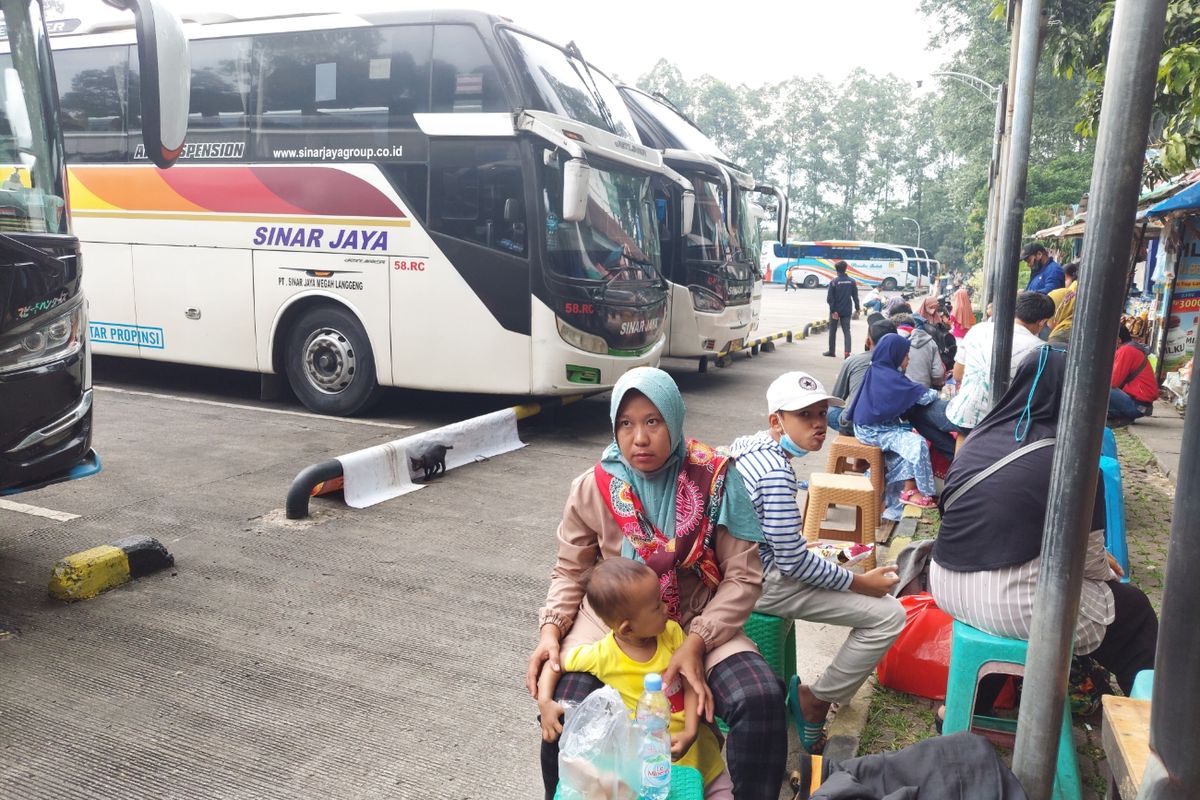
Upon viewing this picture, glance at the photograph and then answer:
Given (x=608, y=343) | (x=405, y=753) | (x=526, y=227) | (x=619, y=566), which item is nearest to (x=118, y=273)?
(x=526, y=227)

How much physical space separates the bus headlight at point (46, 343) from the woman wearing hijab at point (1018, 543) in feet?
13.1

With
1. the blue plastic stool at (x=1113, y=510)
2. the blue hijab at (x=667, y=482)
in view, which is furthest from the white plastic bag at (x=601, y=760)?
the blue plastic stool at (x=1113, y=510)

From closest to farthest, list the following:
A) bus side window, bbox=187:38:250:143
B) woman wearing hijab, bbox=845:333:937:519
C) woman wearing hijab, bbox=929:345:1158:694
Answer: woman wearing hijab, bbox=929:345:1158:694, woman wearing hijab, bbox=845:333:937:519, bus side window, bbox=187:38:250:143

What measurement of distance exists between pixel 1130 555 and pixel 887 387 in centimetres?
174

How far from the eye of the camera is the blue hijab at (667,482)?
105 inches

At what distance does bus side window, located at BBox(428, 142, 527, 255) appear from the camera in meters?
8.12

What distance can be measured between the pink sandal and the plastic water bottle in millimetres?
4248

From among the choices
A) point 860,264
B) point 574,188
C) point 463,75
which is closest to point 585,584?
point 574,188

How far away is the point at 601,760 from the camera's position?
2262 millimetres

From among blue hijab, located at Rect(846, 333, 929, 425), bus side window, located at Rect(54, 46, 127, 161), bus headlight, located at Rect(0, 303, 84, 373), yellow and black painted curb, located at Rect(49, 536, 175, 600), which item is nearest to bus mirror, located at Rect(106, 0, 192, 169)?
bus headlight, located at Rect(0, 303, 84, 373)

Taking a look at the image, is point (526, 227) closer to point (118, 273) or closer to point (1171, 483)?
point (118, 273)

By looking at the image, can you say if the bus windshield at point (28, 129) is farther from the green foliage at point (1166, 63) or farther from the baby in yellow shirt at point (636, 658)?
the green foliage at point (1166, 63)

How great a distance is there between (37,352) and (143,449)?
3469mm

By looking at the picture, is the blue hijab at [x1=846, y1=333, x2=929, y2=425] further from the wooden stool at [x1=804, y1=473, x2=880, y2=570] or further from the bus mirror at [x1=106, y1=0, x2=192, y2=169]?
the bus mirror at [x1=106, y1=0, x2=192, y2=169]
